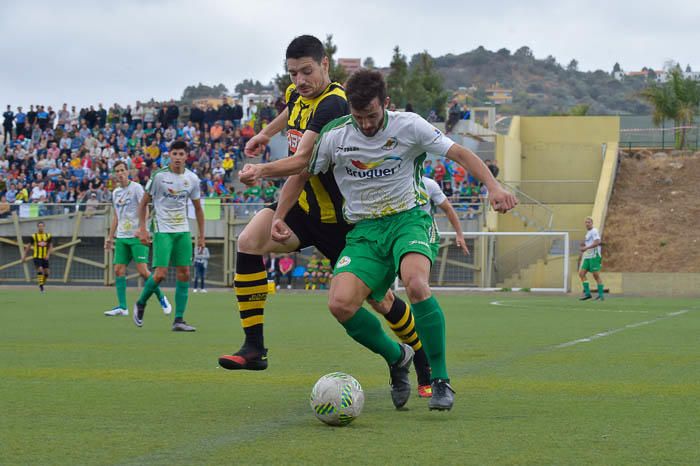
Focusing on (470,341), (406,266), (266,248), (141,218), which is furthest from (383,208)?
(141,218)

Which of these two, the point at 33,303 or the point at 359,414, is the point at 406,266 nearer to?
the point at 359,414

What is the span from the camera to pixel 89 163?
39281mm

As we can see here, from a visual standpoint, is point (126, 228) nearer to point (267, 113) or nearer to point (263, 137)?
point (263, 137)

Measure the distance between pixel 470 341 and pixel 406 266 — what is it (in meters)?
6.11

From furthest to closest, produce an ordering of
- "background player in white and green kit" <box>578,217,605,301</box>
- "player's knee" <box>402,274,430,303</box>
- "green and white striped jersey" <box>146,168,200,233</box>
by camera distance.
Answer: "background player in white and green kit" <box>578,217,605,301</box> → "green and white striped jersey" <box>146,168,200,233</box> → "player's knee" <box>402,274,430,303</box>

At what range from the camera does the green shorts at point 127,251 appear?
1653 cm

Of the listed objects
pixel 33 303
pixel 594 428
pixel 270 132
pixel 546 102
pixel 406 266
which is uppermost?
pixel 546 102

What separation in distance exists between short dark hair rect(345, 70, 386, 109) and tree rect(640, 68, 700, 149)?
43416mm

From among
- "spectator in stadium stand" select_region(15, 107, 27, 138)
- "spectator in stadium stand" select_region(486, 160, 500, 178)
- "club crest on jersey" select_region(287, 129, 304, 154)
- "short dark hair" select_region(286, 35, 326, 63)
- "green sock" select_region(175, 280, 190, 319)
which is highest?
"spectator in stadium stand" select_region(15, 107, 27, 138)

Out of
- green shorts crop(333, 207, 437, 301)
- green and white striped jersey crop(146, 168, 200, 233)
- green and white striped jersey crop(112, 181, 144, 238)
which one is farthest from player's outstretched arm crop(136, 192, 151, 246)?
green shorts crop(333, 207, 437, 301)

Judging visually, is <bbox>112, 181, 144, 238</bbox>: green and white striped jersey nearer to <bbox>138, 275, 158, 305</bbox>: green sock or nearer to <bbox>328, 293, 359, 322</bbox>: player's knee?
<bbox>138, 275, 158, 305</bbox>: green sock

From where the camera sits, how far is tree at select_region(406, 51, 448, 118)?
59275 millimetres

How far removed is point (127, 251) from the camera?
16.7 metres

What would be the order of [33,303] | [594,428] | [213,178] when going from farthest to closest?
[213,178], [33,303], [594,428]
